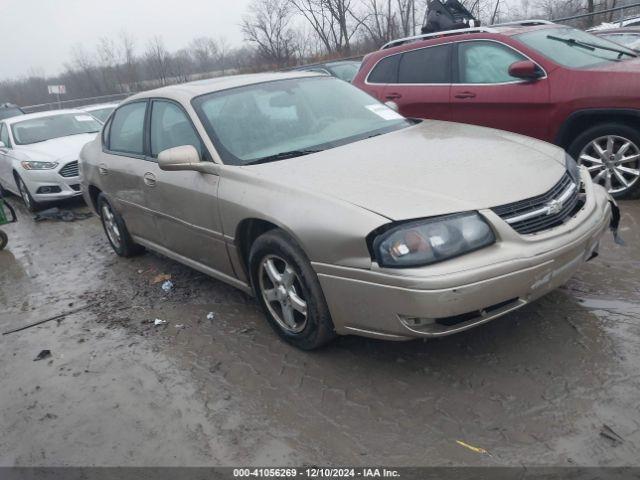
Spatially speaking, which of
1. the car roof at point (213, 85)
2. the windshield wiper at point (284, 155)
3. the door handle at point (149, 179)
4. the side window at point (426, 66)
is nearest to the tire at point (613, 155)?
the side window at point (426, 66)

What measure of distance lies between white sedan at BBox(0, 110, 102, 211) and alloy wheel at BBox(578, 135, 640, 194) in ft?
21.8

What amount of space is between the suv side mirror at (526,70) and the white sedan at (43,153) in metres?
6.00

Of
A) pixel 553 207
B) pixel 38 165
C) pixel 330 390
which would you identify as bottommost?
pixel 330 390

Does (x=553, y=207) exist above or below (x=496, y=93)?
below

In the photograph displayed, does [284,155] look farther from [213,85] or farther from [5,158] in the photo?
[5,158]

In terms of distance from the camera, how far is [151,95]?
15.4 feet

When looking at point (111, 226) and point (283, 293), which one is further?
point (111, 226)

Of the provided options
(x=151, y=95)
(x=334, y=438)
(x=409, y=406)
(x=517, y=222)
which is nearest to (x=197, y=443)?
(x=334, y=438)

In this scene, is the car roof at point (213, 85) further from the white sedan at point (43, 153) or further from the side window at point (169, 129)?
the white sedan at point (43, 153)

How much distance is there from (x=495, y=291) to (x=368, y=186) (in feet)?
2.75

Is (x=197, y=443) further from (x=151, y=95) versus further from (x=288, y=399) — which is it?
(x=151, y=95)

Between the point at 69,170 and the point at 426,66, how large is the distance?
5613 mm

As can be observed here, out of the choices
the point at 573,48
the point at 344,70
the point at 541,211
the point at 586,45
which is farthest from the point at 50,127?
the point at 541,211

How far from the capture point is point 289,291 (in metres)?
3.29
